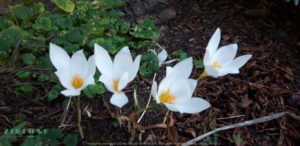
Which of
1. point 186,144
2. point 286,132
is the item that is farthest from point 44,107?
point 286,132

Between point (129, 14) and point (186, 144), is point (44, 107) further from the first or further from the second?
point (129, 14)

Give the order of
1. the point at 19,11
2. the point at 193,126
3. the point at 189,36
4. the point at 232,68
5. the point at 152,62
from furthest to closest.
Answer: the point at 189,36
the point at 19,11
the point at 152,62
the point at 193,126
the point at 232,68

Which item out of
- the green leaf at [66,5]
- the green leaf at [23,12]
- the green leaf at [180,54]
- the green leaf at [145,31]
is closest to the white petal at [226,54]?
the green leaf at [180,54]

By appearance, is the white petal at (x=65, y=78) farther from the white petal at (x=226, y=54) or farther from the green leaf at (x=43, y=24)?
the green leaf at (x=43, y=24)

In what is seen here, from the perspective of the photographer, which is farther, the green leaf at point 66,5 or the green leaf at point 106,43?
the green leaf at point 66,5

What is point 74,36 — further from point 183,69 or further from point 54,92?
point 183,69

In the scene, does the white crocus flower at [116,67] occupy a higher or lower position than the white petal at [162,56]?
higher

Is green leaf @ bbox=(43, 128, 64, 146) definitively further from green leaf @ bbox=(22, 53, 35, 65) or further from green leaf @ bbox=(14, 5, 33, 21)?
green leaf @ bbox=(14, 5, 33, 21)
